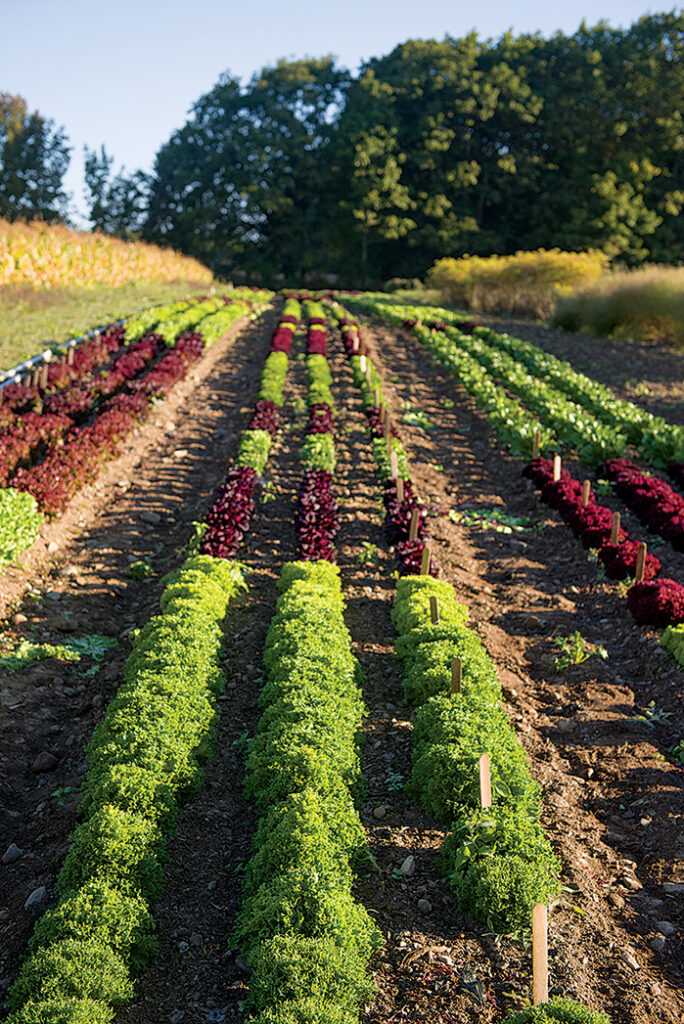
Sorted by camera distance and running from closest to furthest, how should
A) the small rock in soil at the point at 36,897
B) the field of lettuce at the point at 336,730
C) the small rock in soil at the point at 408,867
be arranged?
the field of lettuce at the point at 336,730, the small rock in soil at the point at 36,897, the small rock in soil at the point at 408,867

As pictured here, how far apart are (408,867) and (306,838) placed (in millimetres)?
970

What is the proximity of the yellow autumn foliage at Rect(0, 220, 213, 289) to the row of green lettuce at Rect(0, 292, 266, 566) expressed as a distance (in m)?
3.73

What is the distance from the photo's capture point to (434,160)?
55.8m

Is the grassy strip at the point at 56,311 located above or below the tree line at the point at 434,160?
below

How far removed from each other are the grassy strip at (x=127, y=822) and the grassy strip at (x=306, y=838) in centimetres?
59

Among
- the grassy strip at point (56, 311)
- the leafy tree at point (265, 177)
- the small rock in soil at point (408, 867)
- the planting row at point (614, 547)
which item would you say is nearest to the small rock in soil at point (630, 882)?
the small rock in soil at point (408, 867)

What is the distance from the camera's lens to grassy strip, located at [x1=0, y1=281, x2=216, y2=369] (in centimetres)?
2180

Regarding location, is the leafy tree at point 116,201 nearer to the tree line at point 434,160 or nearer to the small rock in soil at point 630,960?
the tree line at point 434,160

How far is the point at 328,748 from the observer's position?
249 inches

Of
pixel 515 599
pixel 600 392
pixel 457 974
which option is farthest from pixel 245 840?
pixel 600 392

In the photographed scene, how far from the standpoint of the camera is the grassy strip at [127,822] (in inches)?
179

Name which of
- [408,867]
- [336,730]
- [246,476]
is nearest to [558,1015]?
[408,867]

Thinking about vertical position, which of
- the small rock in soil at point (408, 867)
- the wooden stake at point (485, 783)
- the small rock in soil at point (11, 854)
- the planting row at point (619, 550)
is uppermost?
the planting row at point (619, 550)

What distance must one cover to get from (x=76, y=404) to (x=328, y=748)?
11145mm
